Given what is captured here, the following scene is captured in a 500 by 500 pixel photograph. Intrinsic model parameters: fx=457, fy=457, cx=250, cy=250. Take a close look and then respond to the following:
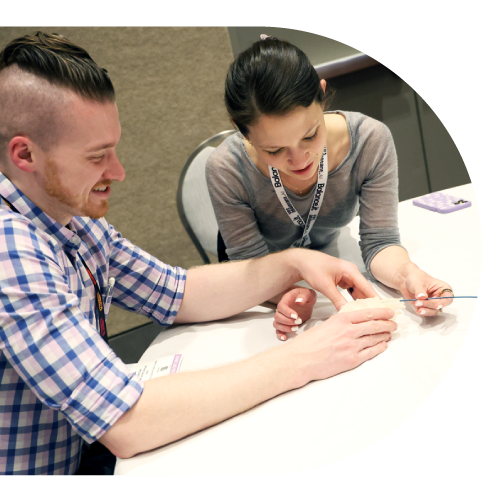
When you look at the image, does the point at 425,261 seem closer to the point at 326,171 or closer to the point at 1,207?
the point at 326,171

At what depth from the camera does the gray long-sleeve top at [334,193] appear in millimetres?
1283

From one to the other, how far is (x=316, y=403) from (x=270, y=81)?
678 mm

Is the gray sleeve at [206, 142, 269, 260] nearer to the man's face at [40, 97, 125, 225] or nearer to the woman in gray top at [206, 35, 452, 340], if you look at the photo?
the woman in gray top at [206, 35, 452, 340]

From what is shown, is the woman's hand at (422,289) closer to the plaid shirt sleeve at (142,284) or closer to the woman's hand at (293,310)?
the woman's hand at (293,310)

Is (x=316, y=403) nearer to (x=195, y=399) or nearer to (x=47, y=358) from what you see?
(x=195, y=399)

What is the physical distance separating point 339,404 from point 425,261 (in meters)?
0.57

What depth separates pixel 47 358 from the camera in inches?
27.8

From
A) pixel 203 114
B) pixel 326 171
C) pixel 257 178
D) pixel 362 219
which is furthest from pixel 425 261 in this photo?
pixel 203 114

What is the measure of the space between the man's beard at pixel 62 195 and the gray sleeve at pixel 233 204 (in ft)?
1.43

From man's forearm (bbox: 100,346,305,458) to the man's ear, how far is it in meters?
0.44

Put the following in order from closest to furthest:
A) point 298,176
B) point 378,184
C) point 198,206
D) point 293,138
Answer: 1. point 293,138
2. point 298,176
3. point 378,184
4. point 198,206

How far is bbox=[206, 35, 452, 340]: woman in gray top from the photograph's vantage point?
40.3 inches

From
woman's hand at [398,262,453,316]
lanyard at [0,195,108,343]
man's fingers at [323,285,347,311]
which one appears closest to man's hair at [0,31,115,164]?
lanyard at [0,195,108,343]

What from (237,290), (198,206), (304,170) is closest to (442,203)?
(304,170)
